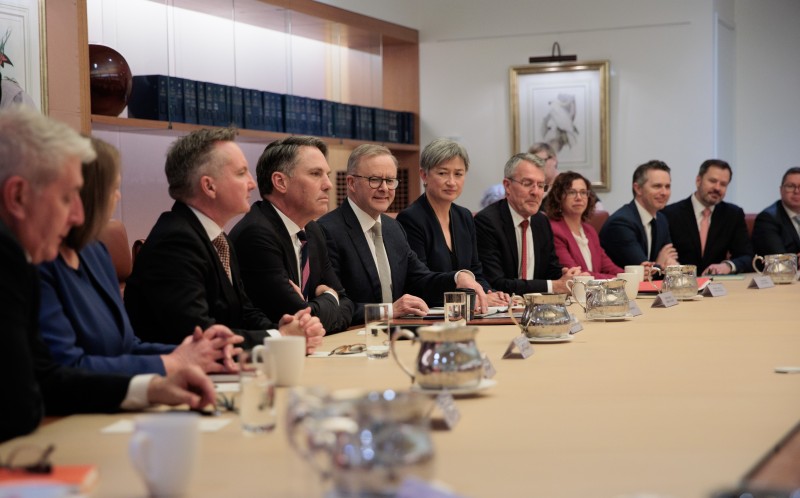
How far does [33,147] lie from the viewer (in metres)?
1.90

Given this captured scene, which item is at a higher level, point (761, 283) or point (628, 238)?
point (628, 238)

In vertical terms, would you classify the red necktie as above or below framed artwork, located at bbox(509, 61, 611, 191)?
below

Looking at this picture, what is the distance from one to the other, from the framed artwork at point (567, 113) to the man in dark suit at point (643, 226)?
77.1 inches

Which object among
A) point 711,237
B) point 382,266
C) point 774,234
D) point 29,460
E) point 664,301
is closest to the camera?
point 29,460

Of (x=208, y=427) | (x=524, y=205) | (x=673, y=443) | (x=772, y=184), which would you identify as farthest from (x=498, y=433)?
(x=772, y=184)

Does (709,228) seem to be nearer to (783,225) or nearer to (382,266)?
(783,225)

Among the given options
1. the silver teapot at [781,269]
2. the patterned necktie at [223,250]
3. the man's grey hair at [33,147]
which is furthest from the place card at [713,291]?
the man's grey hair at [33,147]

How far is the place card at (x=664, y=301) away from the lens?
4.26m

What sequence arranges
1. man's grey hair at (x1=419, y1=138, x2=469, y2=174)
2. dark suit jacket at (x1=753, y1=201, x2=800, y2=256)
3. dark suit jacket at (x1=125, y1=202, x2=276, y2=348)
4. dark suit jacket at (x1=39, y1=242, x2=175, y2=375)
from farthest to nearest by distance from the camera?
dark suit jacket at (x1=753, y1=201, x2=800, y2=256), man's grey hair at (x1=419, y1=138, x2=469, y2=174), dark suit jacket at (x1=125, y1=202, x2=276, y2=348), dark suit jacket at (x1=39, y1=242, x2=175, y2=375)

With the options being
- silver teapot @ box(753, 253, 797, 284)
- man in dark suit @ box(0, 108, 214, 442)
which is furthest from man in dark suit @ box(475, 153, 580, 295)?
man in dark suit @ box(0, 108, 214, 442)

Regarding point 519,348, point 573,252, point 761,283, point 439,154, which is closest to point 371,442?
point 519,348

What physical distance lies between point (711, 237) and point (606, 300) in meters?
3.54

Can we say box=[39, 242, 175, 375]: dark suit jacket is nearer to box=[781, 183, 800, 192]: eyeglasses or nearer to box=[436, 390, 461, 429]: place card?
box=[436, 390, 461, 429]: place card

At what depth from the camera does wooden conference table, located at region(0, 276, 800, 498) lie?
1.49 meters
